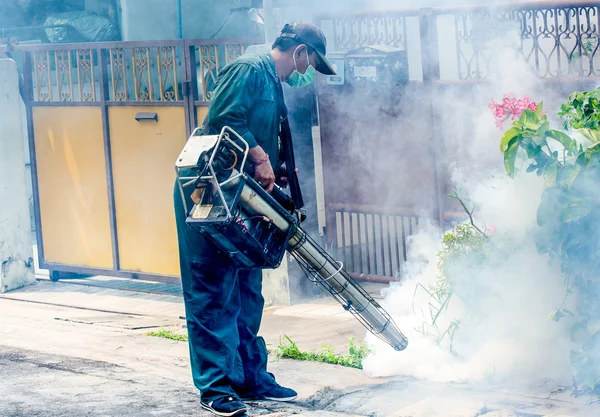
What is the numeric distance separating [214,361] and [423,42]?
130 inches

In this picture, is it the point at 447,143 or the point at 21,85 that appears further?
the point at 21,85

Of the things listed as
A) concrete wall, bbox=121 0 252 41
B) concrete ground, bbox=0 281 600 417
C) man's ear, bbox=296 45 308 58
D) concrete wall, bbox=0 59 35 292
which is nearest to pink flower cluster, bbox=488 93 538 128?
man's ear, bbox=296 45 308 58

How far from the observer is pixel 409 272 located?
7234 millimetres

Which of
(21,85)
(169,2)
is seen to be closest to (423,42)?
(21,85)

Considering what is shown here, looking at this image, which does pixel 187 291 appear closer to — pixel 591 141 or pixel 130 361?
pixel 130 361

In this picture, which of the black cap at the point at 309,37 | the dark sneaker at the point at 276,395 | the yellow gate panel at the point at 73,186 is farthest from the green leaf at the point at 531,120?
the yellow gate panel at the point at 73,186

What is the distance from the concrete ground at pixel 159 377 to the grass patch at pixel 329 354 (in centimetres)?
8

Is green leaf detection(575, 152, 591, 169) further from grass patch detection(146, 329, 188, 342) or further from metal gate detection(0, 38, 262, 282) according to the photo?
metal gate detection(0, 38, 262, 282)

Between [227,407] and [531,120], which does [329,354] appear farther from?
[531,120]

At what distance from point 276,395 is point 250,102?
62.6 inches

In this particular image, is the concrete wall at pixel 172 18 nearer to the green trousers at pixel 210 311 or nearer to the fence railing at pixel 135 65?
the fence railing at pixel 135 65

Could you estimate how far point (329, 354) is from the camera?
5.94 meters

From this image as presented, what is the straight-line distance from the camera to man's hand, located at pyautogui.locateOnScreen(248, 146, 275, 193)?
4707mm

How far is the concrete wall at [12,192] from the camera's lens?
8.89m
